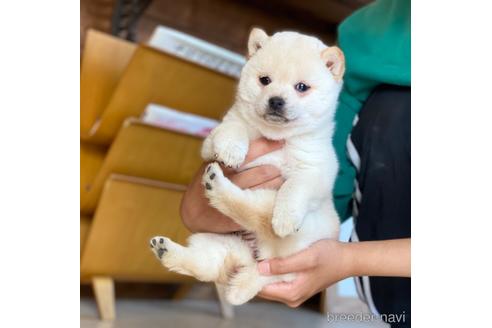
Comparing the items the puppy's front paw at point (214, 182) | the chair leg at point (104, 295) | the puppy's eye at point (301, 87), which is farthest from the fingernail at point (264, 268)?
the chair leg at point (104, 295)

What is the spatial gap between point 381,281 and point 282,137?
0.38 meters

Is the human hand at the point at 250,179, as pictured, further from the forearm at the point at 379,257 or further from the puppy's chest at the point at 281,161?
the forearm at the point at 379,257

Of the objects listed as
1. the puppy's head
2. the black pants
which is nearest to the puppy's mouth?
the puppy's head

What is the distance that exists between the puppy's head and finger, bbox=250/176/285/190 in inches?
2.2

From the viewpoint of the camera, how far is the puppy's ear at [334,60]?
67 cm

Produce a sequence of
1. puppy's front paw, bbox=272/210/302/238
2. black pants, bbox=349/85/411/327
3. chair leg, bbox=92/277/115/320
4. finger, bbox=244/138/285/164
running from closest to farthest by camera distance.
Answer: puppy's front paw, bbox=272/210/302/238 → finger, bbox=244/138/285/164 → black pants, bbox=349/85/411/327 → chair leg, bbox=92/277/115/320

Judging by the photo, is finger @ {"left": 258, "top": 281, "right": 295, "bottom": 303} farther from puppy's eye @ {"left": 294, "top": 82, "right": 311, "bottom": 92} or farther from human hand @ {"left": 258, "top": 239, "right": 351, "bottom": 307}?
puppy's eye @ {"left": 294, "top": 82, "right": 311, "bottom": 92}

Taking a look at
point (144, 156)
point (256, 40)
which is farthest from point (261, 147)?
point (144, 156)

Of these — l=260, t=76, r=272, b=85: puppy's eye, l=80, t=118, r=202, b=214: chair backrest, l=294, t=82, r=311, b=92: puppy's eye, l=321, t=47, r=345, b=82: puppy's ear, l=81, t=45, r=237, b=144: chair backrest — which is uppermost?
l=321, t=47, r=345, b=82: puppy's ear

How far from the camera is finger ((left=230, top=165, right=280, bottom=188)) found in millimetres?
694

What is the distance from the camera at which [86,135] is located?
1.36 metres

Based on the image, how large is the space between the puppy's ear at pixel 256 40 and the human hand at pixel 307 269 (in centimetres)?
26
